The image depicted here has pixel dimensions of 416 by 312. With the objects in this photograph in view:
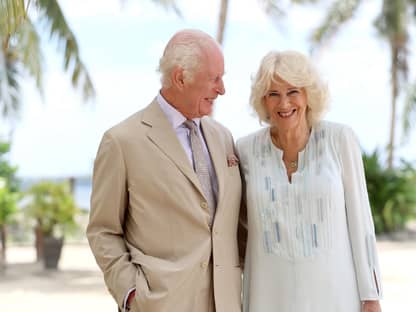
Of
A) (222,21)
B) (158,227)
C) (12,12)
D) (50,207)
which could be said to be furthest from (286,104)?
(222,21)

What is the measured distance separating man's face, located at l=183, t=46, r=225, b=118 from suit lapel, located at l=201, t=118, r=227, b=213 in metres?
0.15

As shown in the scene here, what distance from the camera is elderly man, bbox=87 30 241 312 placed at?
361cm

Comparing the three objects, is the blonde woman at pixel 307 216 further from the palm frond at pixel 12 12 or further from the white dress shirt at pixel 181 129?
the palm frond at pixel 12 12

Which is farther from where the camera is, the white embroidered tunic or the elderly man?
the white embroidered tunic

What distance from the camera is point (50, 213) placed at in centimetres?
1305

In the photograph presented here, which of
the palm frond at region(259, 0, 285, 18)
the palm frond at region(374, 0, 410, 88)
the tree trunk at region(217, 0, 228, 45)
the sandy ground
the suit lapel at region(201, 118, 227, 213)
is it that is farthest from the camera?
the palm frond at region(374, 0, 410, 88)

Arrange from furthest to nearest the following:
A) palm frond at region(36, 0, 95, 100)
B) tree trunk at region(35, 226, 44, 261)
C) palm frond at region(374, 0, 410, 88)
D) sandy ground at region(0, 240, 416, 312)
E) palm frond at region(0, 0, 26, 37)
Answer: palm frond at region(374, 0, 410, 88), tree trunk at region(35, 226, 44, 261), palm frond at region(36, 0, 95, 100), sandy ground at region(0, 240, 416, 312), palm frond at region(0, 0, 26, 37)

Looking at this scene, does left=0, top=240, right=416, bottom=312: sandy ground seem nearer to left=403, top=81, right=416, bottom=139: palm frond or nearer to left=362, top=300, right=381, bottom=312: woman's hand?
left=362, top=300, right=381, bottom=312: woman's hand

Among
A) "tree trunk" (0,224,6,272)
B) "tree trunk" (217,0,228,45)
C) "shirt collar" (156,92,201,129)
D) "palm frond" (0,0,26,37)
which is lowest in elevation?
"tree trunk" (0,224,6,272)

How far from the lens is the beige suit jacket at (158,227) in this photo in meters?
3.60

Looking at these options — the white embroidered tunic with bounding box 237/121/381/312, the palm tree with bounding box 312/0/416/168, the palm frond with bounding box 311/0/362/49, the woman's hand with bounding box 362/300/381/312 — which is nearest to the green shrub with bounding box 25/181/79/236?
the white embroidered tunic with bounding box 237/121/381/312

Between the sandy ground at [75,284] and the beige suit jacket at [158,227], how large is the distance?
5814mm

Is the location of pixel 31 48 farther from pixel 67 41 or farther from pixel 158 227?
pixel 158 227

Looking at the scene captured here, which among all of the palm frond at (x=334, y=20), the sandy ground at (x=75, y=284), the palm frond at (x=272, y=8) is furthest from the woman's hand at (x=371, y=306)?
the palm frond at (x=334, y=20)
